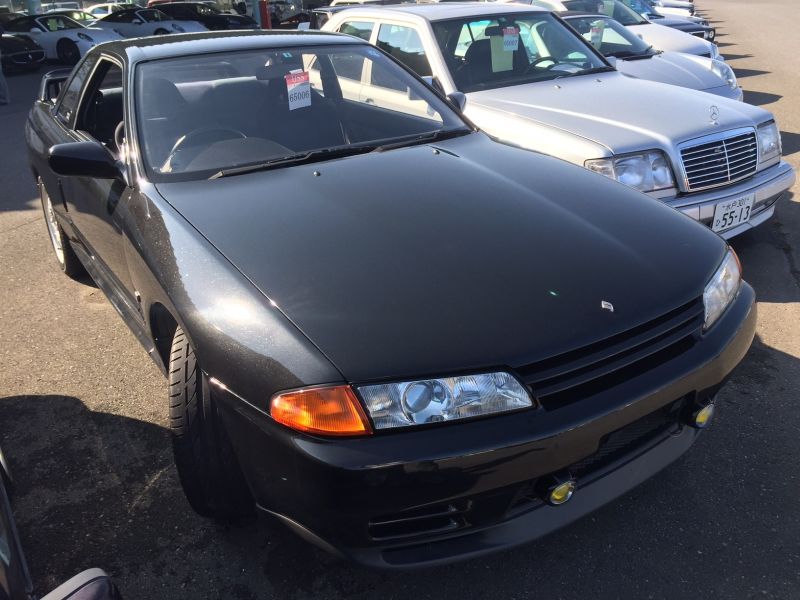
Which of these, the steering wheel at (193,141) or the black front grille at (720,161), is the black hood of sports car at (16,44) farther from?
the black front grille at (720,161)

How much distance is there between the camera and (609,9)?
847 centimetres

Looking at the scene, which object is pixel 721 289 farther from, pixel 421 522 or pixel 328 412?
pixel 328 412

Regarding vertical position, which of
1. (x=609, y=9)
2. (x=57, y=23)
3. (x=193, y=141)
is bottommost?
(x=57, y=23)

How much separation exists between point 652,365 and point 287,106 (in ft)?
6.29

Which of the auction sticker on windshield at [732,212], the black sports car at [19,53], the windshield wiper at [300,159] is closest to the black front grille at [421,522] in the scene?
the windshield wiper at [300,159]

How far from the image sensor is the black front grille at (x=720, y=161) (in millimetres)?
3854

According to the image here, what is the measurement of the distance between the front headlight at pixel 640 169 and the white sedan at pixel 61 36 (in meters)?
15.6

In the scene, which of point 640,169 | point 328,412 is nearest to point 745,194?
point 640,169

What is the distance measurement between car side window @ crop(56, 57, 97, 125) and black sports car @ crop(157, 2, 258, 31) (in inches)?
570

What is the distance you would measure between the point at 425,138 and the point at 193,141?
3.26 ft

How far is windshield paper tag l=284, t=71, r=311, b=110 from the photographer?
3.01 metres

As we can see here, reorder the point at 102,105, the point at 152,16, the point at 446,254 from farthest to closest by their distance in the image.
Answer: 1. the point at 152,16
2. the point at 102,105
3. the point at 446,254

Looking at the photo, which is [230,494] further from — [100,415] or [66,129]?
[66,129]

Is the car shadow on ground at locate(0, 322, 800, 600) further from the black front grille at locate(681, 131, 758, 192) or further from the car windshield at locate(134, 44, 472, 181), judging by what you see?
the black front grille at locate(681, 131, 758, 192)
